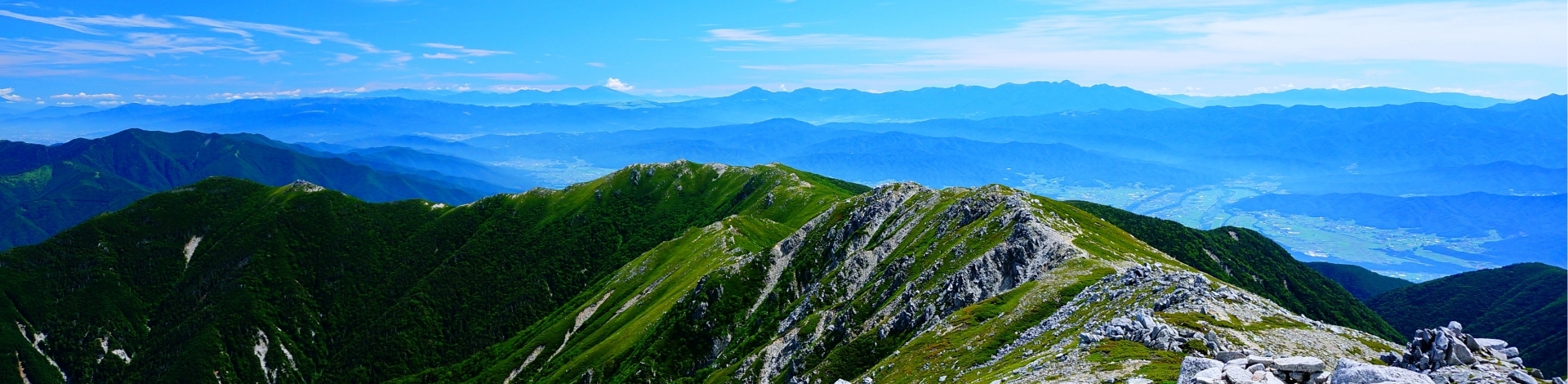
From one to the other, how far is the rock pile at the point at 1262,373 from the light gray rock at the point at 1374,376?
1.35m

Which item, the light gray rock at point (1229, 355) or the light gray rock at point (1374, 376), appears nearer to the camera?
the light gray rock at point (1374, 376)

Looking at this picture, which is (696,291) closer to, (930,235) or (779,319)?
(779,319)

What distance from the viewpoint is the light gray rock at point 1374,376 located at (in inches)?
1093

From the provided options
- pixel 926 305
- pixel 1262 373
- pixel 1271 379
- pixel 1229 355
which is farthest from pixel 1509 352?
pixel 926 305

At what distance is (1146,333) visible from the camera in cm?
4803

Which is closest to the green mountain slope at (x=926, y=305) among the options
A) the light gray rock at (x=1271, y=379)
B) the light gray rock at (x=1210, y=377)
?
the light gray rock at (x=1210, y=377)

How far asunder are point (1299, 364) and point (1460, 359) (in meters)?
7.99

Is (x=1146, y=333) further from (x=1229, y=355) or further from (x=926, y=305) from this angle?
(x=926, y=305)

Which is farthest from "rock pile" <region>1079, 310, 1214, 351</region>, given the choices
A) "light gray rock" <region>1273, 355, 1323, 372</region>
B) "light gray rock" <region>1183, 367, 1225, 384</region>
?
"light gray rock" <region>1183, 367, 1225, 384</region>

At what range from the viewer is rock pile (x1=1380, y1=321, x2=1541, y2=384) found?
30.2 meters

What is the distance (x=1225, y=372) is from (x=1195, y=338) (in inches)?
665

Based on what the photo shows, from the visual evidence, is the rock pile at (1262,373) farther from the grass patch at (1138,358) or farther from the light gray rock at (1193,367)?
the grass patch at (1138,358)

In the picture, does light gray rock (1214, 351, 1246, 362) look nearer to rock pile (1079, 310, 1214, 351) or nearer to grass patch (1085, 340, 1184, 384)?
grass patch (1085, 340, 1184, 384)

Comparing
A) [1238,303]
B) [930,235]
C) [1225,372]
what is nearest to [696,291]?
[930,235]
